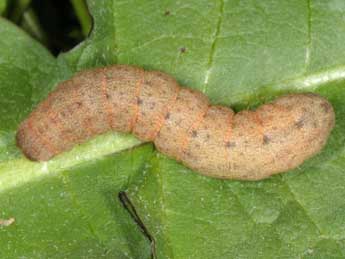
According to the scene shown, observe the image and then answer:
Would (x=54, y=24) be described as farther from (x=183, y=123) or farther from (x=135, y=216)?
(x=135, y=216)

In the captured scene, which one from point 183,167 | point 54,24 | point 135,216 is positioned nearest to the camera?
point 135,216

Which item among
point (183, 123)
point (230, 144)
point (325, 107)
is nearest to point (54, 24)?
point (183, 123)

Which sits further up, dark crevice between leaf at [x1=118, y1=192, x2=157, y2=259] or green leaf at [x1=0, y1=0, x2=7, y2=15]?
green leaf at [x1=0, y1=0, x2=7, y2=15]

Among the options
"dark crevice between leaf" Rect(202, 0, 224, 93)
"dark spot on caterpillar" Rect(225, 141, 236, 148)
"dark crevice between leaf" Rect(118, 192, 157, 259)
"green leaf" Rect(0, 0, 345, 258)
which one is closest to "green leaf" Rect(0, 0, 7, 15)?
"green leaf" Rect(0, 0, 345, 258)

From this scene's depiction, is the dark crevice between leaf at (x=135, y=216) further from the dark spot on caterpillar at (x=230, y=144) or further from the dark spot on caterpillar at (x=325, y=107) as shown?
the dark spot on caterpillar at (x=325, y=107)

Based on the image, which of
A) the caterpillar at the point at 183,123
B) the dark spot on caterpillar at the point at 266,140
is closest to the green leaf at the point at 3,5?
the caterpillar at the point at 183,123

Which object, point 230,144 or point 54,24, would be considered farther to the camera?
point 54,24

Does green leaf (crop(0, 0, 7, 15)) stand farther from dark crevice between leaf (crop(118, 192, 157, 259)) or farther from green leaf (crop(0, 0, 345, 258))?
dark crevice between leaf (crop(118, 192, 157, 259))
